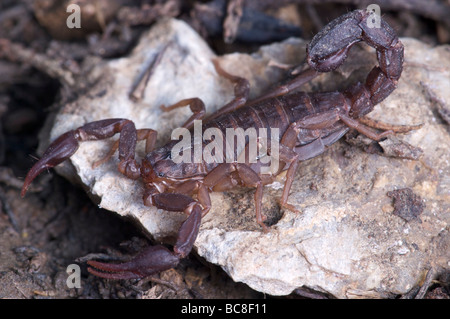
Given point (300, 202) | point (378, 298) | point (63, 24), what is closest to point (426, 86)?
point (300, 202)

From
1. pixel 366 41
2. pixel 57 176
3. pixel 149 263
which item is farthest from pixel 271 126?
pixel 57 176

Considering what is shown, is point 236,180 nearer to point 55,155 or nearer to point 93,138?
point 93,138

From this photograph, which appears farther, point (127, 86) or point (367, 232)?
point (127, 86)

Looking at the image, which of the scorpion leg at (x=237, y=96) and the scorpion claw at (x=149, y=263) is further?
the scorpion leg at (x=237, y=96)

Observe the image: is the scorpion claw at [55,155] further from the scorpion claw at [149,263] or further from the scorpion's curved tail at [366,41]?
the scorpion's curved tail at [366,41]

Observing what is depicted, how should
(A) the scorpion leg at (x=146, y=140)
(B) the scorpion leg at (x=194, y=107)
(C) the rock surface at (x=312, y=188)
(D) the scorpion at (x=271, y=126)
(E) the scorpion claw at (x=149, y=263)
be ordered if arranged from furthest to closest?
(B) the scorpion leg at (x=194, y=107) → (A) the scorpion leg at (x=146, y=140) → (D) the scorpion at (x=271, y=126) → (C) the rock surface at (x=312, y=188) → (E) the scorpion claw at (x=149, y=263)

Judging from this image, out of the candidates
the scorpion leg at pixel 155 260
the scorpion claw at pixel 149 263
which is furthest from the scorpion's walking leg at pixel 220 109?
the scorpion claw at pixel 149 263

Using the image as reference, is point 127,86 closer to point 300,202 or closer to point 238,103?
point 238,103
